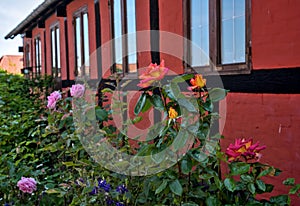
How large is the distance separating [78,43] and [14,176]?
537cm

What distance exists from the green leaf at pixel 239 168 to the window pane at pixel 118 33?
4.21 m

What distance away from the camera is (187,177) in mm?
1733

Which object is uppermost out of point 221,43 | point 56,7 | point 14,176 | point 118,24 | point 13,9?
point 13,9

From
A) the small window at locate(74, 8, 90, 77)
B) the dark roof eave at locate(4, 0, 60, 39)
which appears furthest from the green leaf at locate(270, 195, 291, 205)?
the dark roof eave at locate(4, 0, 60, 39)

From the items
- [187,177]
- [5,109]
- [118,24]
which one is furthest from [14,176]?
[118,24]

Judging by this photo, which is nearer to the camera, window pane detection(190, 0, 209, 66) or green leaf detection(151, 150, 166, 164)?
green leaf detection(151, 150, 166, 164)

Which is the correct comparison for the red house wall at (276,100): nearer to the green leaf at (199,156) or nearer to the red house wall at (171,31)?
the red house wall at (171,31)

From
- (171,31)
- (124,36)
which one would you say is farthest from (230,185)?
(124,36)

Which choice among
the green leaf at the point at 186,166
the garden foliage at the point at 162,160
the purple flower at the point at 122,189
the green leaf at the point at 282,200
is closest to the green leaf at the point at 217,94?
the garden foliage at the point at 162,160

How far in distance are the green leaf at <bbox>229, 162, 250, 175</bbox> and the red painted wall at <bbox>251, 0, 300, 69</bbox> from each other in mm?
1210

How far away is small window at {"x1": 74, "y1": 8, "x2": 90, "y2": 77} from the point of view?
7.19m

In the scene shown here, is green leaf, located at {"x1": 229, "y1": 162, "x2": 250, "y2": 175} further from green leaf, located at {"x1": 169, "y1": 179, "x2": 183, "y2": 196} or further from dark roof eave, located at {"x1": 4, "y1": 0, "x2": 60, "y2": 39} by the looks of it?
dark roof eave, located at {"x1": 4, "y1": 0, "x2": 60, "y2": 39}

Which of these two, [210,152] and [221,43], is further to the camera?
[221,43]

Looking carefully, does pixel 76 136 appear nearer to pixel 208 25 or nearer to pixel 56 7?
pixel 208 25
